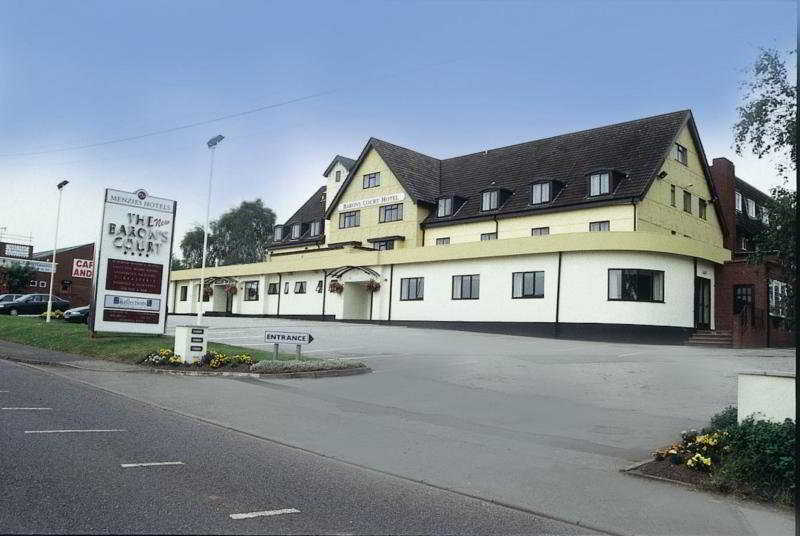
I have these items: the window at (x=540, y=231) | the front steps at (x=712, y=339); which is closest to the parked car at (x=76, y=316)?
the window at (x=540, y=231)

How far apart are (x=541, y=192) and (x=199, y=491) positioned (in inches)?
1425

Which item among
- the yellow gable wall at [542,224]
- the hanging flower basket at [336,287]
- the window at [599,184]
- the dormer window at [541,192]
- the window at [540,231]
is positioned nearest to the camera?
the yellow gable wall at [542,224]

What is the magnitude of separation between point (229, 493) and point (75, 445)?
2.89 metres

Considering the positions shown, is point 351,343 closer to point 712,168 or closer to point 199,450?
point 199,450

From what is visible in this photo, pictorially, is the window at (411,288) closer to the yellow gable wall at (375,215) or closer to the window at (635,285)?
the yellow gable wall at (375,215)

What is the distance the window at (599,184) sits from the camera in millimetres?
37312

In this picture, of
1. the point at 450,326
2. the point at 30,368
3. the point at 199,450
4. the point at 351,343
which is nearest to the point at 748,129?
the point at 351,343

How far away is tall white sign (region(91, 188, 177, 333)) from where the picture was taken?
23234 millimetres

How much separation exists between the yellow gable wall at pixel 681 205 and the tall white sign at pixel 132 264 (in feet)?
78.2

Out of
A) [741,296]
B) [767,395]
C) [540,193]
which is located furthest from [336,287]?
[767,395]

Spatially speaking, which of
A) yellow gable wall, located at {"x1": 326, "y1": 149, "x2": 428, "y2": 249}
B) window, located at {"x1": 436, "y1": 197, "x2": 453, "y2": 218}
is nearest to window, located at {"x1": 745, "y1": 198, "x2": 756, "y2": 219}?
window, located at {"x1": 436, "y1": 197, "x2": 453, "y2": 218}

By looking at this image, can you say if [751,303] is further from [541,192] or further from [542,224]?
[541,192]

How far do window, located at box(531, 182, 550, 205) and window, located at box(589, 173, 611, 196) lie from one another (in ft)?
9.14

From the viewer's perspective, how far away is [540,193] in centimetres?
4038
